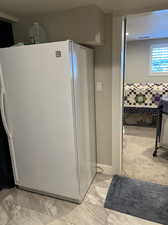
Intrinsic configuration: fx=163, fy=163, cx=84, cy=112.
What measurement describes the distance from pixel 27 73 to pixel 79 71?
0.50m

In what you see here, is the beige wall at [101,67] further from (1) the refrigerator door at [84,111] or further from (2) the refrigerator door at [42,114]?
(2) the refrigerator door at [42,114]

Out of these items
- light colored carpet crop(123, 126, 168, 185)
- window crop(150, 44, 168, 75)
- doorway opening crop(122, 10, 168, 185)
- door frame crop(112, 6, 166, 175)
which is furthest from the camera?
window crop(150, 44, 168, 75)

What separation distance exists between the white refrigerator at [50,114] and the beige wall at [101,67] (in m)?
0.15

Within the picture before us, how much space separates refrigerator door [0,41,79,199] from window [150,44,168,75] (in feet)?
13.8

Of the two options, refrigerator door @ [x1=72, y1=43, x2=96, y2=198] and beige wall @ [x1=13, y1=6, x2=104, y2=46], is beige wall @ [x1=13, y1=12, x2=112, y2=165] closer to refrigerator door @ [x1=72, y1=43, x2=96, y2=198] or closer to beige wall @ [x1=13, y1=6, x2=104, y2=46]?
beige wall @ [x1=13, y1=6, x2=104, y2=46]

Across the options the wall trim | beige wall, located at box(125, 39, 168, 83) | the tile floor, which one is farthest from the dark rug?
beige wall, located at box(125, 39, 168, 83)

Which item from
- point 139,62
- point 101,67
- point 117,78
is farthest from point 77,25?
point 139,62

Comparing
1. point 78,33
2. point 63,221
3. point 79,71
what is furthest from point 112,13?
point 63,221

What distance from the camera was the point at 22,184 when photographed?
2008 mm

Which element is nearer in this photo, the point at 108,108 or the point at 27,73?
the point at 27,73

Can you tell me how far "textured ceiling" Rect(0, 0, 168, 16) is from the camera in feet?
5.02

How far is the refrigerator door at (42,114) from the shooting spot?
4.83 ft

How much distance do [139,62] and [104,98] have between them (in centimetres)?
353

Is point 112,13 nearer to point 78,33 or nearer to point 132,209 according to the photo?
point 78,33
